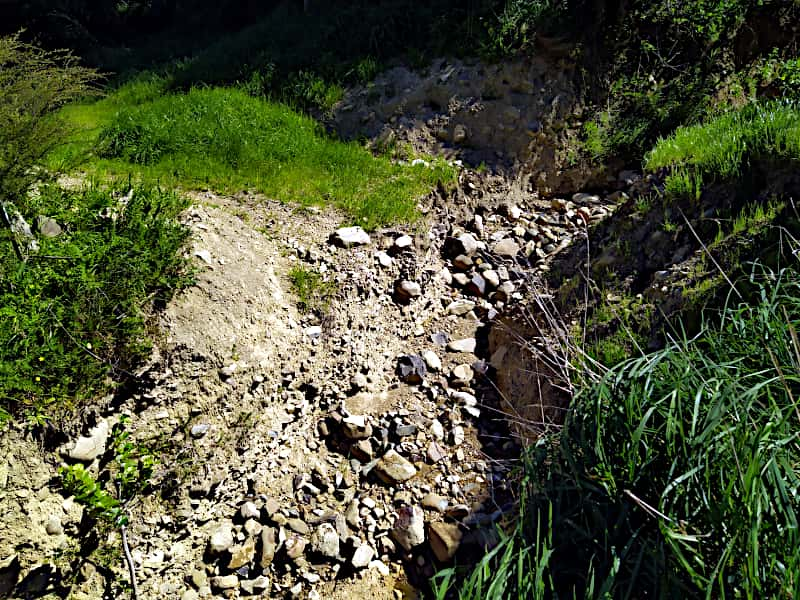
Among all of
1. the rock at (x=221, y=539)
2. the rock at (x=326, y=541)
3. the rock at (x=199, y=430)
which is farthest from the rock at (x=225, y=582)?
the rock at (x=199, y=430)

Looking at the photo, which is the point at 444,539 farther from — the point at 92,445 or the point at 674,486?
the point at 92,445

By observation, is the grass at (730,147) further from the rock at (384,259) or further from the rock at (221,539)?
the rock at (221,539)

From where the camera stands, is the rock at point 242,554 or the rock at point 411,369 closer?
the rock at point 242,554

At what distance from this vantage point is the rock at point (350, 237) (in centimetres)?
537

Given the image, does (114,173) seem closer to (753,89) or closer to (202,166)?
(202,166)

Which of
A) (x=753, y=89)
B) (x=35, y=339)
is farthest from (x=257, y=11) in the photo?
(x=35, y=339)

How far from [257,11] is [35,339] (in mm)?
9584

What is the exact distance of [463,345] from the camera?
4914mm

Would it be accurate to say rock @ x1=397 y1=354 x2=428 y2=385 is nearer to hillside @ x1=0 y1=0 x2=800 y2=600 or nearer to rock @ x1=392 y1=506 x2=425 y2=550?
hillside @ x1=0 y1=0 x2=800 y2=600

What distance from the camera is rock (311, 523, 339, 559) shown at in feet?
11.8

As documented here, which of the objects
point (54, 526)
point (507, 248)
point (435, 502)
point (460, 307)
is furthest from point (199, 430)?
point (507, 248)

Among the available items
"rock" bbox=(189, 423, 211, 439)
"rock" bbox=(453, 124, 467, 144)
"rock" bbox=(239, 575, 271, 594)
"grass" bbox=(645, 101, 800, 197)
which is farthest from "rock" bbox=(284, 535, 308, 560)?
"rock" bbox=(453, 124, 467, 144)

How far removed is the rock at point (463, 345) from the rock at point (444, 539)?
1.59m

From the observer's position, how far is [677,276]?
407 centimetres
